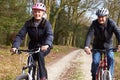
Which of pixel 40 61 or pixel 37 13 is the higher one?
pixel 37 13

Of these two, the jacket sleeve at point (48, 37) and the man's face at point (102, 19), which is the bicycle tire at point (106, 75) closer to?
the man's face at point (102, 19)

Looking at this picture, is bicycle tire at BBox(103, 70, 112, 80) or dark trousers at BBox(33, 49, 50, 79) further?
bicycle tire at BBox(103, 70, 112, 80)

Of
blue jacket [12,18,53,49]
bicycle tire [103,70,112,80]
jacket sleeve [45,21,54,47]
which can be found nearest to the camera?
jacket sleeve [45,21,54,47]

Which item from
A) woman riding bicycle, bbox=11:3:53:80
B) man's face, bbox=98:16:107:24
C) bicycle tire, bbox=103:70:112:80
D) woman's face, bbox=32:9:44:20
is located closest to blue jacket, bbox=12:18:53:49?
woman riding bicycle, bbox=11:3:53:80

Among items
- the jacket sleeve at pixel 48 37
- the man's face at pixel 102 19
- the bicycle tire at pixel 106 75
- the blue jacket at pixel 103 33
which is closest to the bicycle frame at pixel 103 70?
the bicycle tire at pixel 106 75

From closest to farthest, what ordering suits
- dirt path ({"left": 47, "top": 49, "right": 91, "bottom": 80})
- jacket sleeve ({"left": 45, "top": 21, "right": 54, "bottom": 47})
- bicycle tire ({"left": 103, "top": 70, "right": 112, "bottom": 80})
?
jacket sleeve ({"left": 45, "top": 21, "right": 54, "bottom": 47}) → bicycle tire ({"left": 103, "top": 70, "right": 112, "bottom": 80}) → dirt path ({"left": 47, "top": 49, "right": 91, "bottom": 80})

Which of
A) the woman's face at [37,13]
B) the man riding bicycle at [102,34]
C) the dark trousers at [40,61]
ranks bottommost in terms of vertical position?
the dark trousers at [40,61]

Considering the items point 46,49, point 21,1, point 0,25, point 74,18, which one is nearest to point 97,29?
point 46,49

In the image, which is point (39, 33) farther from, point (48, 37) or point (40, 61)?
point (40, 61)

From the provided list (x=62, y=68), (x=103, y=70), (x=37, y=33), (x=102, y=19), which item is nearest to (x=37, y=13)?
(x=37, y=33)

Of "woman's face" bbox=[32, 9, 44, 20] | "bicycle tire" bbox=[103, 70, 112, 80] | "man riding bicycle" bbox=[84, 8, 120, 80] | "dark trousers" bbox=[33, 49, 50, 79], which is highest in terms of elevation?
"woman's face" bbox=[32, 9, 44, 20]

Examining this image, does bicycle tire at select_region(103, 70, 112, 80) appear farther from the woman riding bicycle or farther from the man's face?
the woman riding bicycle

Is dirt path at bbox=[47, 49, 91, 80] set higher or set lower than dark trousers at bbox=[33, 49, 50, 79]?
lower

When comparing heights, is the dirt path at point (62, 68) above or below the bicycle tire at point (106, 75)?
below
